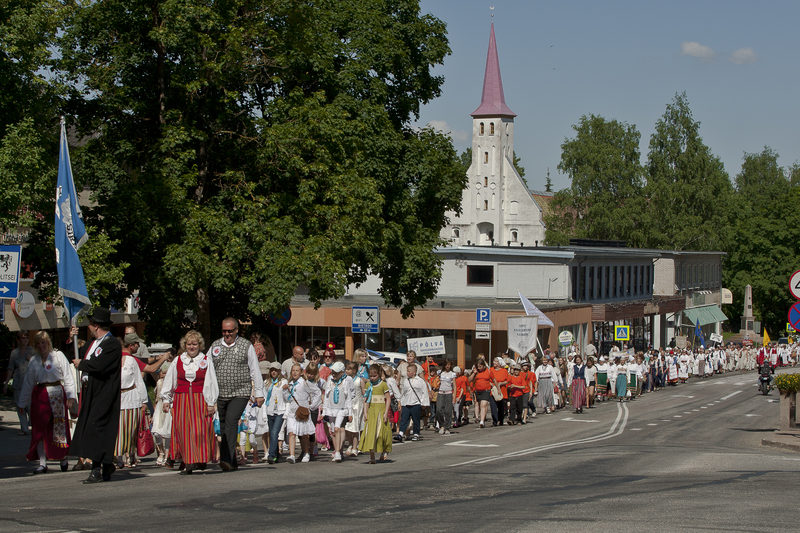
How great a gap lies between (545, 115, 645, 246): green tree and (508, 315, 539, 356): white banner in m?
50.3

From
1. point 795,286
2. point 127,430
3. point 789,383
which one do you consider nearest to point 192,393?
point 127,430

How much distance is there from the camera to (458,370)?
23203 millimetres

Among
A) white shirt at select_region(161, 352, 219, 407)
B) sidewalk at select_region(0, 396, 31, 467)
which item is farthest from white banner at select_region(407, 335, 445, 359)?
white shirt at select_region(161, 352, 219, 407)

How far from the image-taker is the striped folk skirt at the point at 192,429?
10883mm

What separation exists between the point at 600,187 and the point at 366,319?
5939 centimetres

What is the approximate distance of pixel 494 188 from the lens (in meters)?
95.6

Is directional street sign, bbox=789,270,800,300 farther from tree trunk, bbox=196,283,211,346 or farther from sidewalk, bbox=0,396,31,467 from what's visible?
sidewalk, bbox=0,396,31,467

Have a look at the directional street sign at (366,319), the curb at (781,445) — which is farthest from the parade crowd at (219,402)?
the curb at (781,445)

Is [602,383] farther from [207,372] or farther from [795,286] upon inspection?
[207,372]

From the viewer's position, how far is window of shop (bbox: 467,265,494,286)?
164 ft

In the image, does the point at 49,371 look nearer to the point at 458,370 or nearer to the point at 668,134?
the point at 458,370

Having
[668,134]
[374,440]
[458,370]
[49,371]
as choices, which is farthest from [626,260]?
[49,371]

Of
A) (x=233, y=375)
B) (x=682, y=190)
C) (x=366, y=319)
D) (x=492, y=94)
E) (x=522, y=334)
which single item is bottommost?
(x=233, y=375)

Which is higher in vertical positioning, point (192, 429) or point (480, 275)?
point (480, 275)
